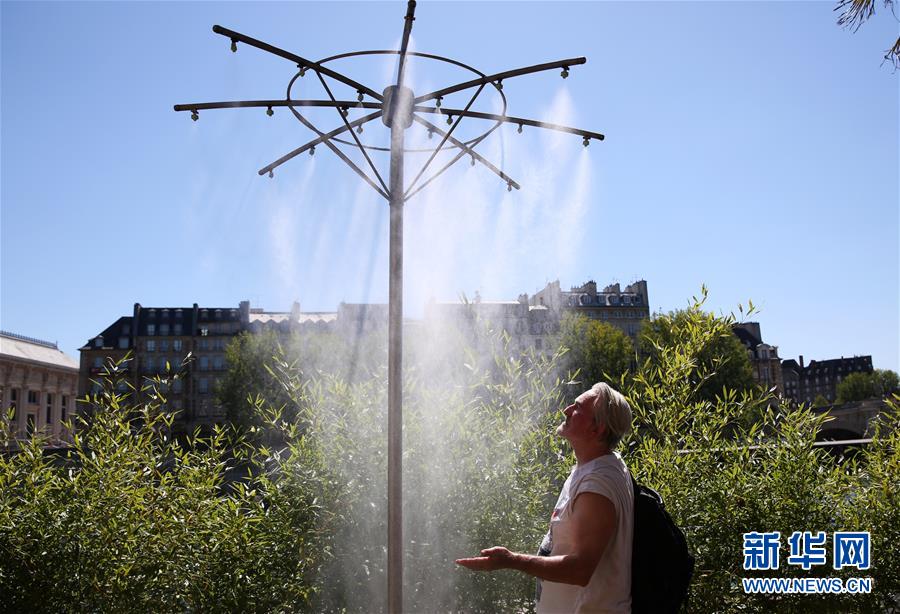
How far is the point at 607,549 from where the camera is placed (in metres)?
2.02

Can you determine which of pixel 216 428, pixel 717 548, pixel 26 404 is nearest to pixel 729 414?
pixel 717 548

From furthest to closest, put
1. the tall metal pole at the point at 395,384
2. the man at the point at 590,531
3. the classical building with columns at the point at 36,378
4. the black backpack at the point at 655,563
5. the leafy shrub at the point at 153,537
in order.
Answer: the classical building with columns at the point at 36,378
the leafy shrub at the point at 153,537
the tall metal pole at the point at 395,384
the black backpack at the point at 655,563
the man at the point at 590,531

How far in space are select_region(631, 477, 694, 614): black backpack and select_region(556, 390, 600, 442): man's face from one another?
24cm

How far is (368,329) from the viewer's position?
418 centimetres

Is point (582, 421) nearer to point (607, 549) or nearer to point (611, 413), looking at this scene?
point (611, 413)

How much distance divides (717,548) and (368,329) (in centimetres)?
220

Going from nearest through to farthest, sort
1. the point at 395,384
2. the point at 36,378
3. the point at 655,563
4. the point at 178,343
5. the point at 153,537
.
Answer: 1. the point at 655,563
2. the point at 395,384
3. the point at 153,537
4. the point at 178,343
5. the point at 36,378

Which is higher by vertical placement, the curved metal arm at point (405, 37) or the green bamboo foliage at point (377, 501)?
the curved metal arm at point (405, 37)


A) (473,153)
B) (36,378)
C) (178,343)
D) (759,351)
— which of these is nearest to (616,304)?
(759,351)

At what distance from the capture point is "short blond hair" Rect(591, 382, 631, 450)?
211 centimetres

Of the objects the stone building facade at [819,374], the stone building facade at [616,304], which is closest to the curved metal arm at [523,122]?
the stone building facade at [616,304]

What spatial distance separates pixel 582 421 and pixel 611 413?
0.09 meters

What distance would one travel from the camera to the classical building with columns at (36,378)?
6706 centimetres

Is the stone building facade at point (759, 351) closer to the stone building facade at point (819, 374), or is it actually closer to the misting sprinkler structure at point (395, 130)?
the stone building facade at point (819, 374)
